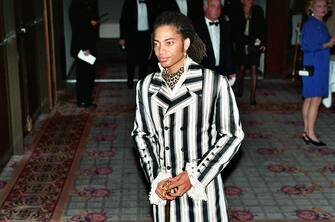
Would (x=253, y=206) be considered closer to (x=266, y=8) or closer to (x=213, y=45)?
(x=213, y=45)

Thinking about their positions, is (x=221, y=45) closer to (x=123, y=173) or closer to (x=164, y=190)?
(x=123, y=173)

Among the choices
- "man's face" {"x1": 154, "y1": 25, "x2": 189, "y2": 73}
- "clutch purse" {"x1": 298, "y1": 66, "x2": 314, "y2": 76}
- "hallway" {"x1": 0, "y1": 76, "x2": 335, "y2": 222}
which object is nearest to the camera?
"man's face" {"x1": 154, "y1": 25, "x2": 189, "y2": 73}

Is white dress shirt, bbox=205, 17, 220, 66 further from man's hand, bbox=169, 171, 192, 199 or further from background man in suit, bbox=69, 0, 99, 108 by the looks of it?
man's hand, bbox=169, 171, 192, 199

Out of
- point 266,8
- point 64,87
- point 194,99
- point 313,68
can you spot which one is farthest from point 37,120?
point 194,99

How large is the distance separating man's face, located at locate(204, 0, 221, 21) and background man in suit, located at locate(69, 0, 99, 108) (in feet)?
7.08

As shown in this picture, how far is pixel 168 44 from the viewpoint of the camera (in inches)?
92.4

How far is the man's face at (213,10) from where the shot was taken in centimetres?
614

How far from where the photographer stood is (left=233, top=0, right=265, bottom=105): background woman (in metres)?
8.09

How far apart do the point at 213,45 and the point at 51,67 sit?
2890 millimetres

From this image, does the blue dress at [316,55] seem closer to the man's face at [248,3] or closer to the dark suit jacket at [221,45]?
the dark suit jacket at [221,45]

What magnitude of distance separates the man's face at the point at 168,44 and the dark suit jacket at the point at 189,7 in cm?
645

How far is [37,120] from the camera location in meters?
7.54

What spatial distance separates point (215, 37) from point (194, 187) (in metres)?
4.18

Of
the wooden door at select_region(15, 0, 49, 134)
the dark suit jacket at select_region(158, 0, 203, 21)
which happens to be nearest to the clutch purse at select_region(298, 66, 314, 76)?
the dark suit jacket at select_region(158, 0, 203, 21)
